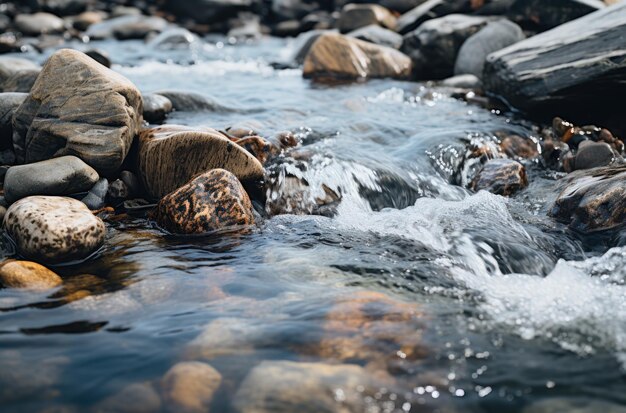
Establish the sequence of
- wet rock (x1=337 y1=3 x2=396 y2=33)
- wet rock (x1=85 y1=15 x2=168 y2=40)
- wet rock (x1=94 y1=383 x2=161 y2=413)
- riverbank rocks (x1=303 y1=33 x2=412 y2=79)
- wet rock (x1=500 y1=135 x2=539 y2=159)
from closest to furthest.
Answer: wet rock (x1=94 y1=383 x2=161 y2=413), wet rock (x1=500 y1=135 x2=539 y2=159), riverbank rocks (x1=303 y1=33 x2=412 y2=79), wet rock (x1=337 y1=3 x2=396 y2=33), wet rock (x1=85 y1=15 x2=168 y2=40)

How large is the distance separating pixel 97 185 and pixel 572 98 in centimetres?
578

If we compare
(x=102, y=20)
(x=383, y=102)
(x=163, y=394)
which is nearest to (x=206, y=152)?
(x=163, y=394)

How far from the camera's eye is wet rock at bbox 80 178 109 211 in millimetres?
4980

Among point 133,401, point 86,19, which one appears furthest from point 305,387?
point 86,19

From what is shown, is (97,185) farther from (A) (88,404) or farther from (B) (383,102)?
(B) (383,102)

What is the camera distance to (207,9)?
20.9 m

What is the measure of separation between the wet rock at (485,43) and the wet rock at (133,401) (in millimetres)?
9142

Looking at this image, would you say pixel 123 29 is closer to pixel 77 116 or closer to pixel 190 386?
pixel 77 116

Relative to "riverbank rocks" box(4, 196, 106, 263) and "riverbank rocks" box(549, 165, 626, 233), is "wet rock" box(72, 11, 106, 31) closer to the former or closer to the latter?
"riverbank rocks" box(4, 196, 106, 263)

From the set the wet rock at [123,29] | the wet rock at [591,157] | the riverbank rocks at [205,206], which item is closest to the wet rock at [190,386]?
the riverbank rocks at [205,206]

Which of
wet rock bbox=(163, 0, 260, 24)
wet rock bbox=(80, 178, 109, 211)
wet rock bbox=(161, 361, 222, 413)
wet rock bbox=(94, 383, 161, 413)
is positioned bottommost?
wet rock bbox=(163, 0, 260, 24)

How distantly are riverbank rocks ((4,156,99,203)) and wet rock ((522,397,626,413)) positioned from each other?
151 inches

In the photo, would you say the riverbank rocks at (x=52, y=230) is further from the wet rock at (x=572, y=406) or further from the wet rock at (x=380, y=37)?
the wet rock at (x=380, y=37)

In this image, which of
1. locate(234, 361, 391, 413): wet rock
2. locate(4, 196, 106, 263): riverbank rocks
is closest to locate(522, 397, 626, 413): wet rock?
locate(234, 361, 391, 413): wet rock
